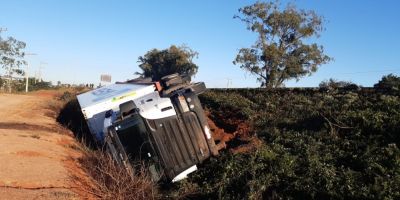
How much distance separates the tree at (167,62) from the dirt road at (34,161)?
4763cm

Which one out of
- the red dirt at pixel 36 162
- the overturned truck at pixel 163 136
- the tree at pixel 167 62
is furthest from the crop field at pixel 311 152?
the tree at pixel 167 62

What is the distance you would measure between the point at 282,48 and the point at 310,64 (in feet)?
10.5

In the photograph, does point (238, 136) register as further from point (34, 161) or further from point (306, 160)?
point (34, 161)

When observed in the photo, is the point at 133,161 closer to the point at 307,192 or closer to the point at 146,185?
the point at 146,185

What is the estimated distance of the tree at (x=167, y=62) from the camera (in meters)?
62.7

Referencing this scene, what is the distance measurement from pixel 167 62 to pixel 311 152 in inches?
2202

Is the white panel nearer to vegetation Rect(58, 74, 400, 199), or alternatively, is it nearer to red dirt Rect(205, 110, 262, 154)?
vegetation Rect(58, 74, 400, 199)

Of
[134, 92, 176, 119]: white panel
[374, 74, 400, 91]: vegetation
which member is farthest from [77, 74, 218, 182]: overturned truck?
[374, 74, 400, 91]: vegetation

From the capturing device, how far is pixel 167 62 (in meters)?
64.5

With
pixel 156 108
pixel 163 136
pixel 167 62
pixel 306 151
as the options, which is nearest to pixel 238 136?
Result: pixel 306 151

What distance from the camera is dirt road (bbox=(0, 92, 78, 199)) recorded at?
7.60 metres

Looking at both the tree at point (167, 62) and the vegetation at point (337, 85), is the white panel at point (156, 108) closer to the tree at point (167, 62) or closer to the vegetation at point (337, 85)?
the vegetation at point (337, 85)

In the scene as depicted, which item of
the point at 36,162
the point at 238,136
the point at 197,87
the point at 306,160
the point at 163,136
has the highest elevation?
the point at 197,87

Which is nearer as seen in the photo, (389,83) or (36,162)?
(36,162)
